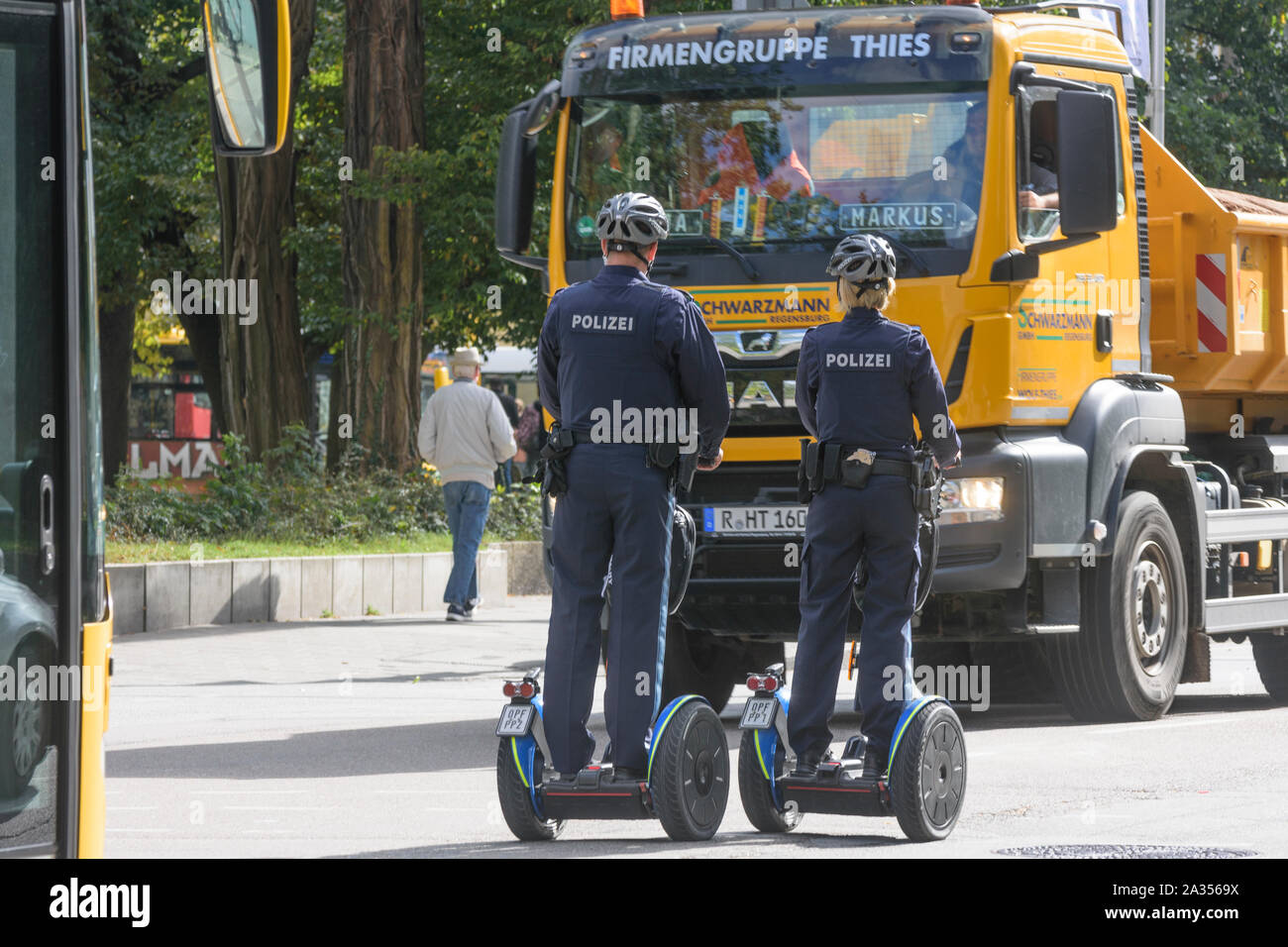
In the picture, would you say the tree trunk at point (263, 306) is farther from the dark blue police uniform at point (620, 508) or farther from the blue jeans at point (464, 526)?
the dark blue police uniform at point (620, 508)

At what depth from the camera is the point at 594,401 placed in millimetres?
7066

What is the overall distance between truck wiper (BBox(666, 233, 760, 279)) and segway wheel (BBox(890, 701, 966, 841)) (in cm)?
339

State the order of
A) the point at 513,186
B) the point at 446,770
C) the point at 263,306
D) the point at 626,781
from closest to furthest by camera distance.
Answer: the point at 626,781
the point at 446,770
the point at 513,186
the point at 263,306

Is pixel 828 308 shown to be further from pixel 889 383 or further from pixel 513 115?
pixel 889 383

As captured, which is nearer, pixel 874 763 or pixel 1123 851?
pixel 1123 851

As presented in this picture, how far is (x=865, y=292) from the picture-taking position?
290 inches

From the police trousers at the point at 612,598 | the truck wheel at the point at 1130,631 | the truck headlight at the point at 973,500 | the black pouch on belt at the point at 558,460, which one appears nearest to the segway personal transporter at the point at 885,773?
the police trousers at the point at 612,598

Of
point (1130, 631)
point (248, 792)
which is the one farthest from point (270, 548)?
point (248, 792)

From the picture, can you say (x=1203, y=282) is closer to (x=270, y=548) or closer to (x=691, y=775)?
(x=691, y=775)

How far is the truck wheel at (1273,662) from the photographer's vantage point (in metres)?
12.9

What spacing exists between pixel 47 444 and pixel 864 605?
3.25m

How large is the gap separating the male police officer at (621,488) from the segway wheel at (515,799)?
12cm
